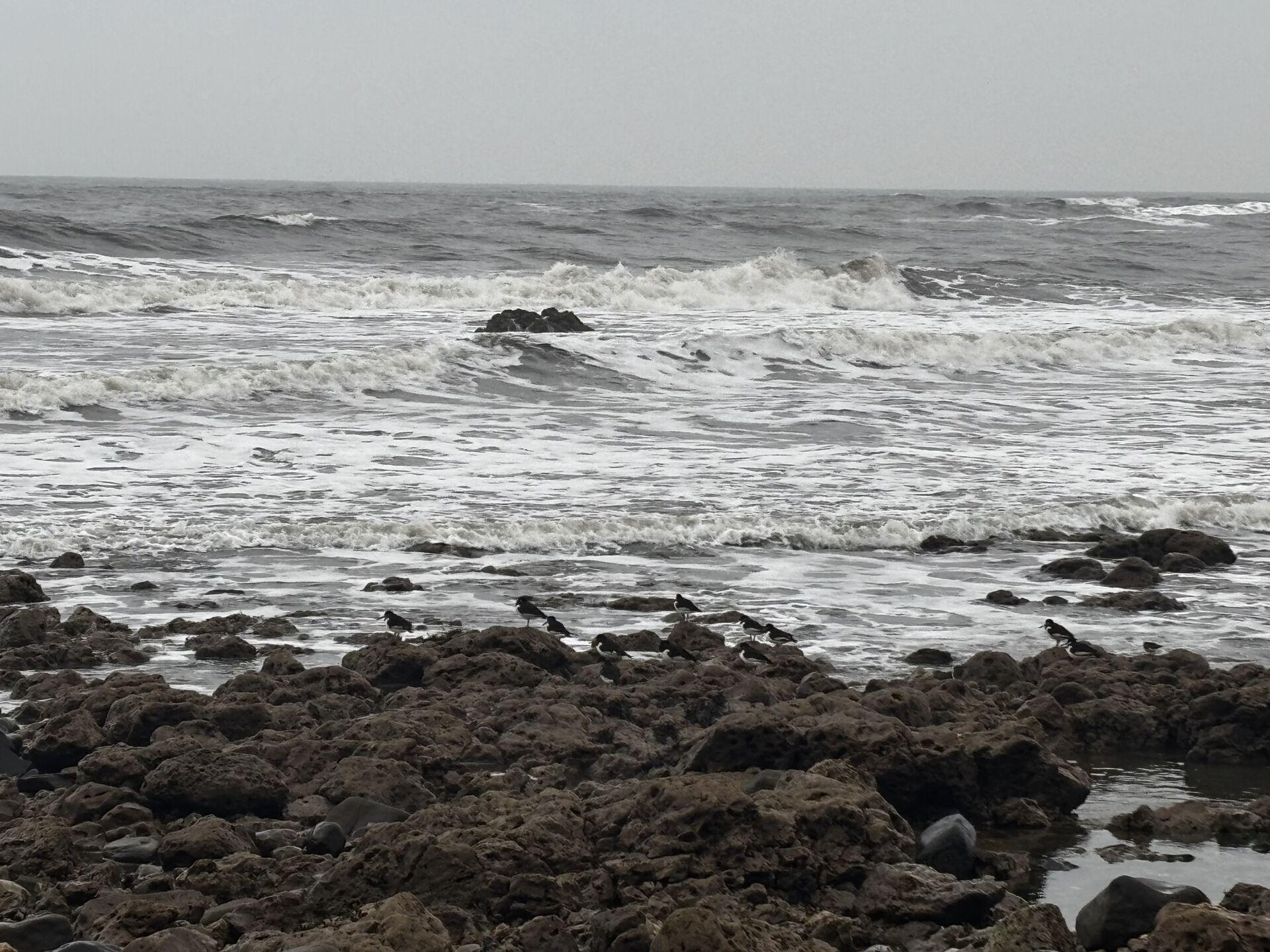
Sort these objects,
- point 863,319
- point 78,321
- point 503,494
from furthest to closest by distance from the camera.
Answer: point 863,319 < point 78,321 < point 503,494

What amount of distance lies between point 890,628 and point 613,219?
41.4 metres

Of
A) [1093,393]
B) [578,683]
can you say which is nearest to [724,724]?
[578,683]

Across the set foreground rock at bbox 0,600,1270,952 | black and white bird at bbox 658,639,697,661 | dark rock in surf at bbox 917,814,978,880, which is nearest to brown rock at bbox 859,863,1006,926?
foreground rock at bbox 0,600,1270,952

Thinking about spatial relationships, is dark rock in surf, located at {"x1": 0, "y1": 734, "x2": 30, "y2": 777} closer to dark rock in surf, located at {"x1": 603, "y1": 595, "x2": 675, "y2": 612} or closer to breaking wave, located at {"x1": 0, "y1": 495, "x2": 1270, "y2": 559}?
dark rock in surf, located at {"x1": 603, "y1": 595, "x2": 675, "y2": 612}

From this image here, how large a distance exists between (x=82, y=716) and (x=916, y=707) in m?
3.54

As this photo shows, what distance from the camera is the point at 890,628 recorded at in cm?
841

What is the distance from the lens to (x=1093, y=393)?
1978 centimetres

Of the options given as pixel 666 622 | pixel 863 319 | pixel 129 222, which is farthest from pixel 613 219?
pixel 666 622

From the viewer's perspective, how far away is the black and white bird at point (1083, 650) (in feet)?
25.0

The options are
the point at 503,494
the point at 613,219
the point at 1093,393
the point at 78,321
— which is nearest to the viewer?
the point at 503,494

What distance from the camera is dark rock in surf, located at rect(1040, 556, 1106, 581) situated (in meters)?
9.71

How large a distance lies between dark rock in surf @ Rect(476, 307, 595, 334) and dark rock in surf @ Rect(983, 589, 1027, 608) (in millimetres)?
15161

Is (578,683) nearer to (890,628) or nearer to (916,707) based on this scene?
(916,707)

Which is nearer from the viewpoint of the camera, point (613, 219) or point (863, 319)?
point (863, 319)
